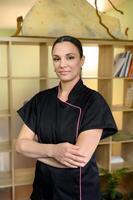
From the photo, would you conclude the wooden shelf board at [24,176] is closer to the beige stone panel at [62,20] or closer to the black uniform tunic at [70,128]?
the black uniform tunic at [70,128]

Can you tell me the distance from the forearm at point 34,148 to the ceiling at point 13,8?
7.12ft

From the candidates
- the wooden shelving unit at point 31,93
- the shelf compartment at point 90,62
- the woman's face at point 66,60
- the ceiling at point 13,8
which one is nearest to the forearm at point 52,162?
the woman's face at point 66,60

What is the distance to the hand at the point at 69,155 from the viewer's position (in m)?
1.22

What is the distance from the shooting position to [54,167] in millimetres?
1341

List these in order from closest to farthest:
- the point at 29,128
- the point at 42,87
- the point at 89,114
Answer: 1. the point at 89,114
2. the point at 29,128
3. the point at 42,87

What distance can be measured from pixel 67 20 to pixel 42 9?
237mm

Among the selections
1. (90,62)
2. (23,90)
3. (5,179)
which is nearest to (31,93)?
(23,90)

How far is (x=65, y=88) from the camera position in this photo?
140 cm

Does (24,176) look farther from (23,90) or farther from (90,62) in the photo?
(90,62)

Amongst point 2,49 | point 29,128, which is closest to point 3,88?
Answer: point 2,49

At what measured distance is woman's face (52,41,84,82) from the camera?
1321mm

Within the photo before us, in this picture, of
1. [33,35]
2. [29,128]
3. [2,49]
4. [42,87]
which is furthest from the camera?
[2,49]

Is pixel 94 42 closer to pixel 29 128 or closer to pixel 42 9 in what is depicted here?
pixel 42 9

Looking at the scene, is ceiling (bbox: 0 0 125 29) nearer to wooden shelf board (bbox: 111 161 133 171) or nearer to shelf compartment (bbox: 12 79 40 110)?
shelf compartment (bbox: 12 79 40 110)
